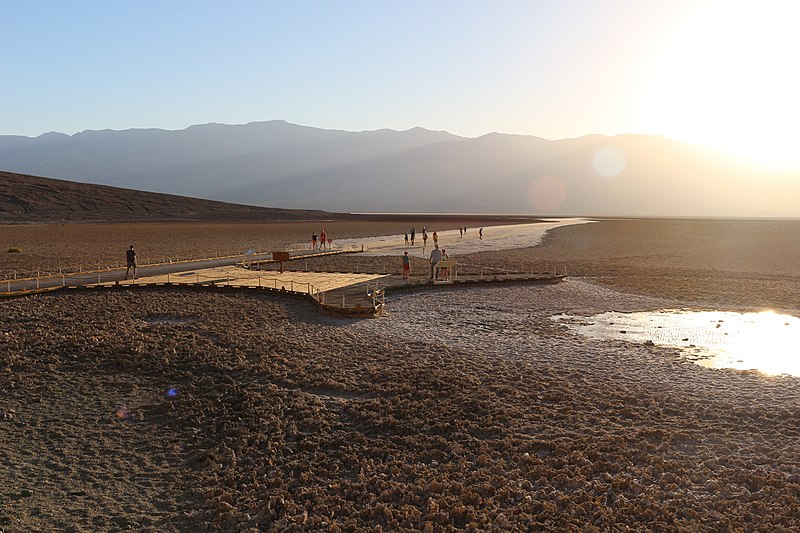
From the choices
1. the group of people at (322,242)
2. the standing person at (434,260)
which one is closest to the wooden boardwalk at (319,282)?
the standing person at (434,260)

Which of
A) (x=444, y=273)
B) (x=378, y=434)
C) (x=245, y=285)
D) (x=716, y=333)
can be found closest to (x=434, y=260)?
(x=444, y=273)

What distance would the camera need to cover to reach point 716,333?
601 inches

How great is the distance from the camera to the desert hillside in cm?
8900

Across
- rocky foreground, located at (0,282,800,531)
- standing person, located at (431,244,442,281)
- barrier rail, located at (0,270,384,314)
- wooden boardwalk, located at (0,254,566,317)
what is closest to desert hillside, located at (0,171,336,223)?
wooden boardwalk, located at (0,254,566,317)

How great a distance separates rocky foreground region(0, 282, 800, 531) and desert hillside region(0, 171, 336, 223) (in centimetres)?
8150

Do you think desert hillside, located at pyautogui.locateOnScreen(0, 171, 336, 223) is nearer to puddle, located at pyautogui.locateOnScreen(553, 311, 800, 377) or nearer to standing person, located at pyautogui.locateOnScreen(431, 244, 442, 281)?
standing person, located at pyautogui.locateOnScreen(431, 244, 442, 281)

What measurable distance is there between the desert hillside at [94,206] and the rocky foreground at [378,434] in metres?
81.5

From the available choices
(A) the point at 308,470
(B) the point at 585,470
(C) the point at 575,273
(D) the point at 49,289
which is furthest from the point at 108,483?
(C) the point at 575,273

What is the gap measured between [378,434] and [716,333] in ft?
33.5

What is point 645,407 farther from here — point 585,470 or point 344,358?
point 344,358

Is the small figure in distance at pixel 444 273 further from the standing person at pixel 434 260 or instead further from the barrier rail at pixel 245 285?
the barrier rail at pixel 245 285

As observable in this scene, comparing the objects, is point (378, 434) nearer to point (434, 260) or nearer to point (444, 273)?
point (434, 260)

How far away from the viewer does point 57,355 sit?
501 inches

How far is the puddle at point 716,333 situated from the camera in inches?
501
